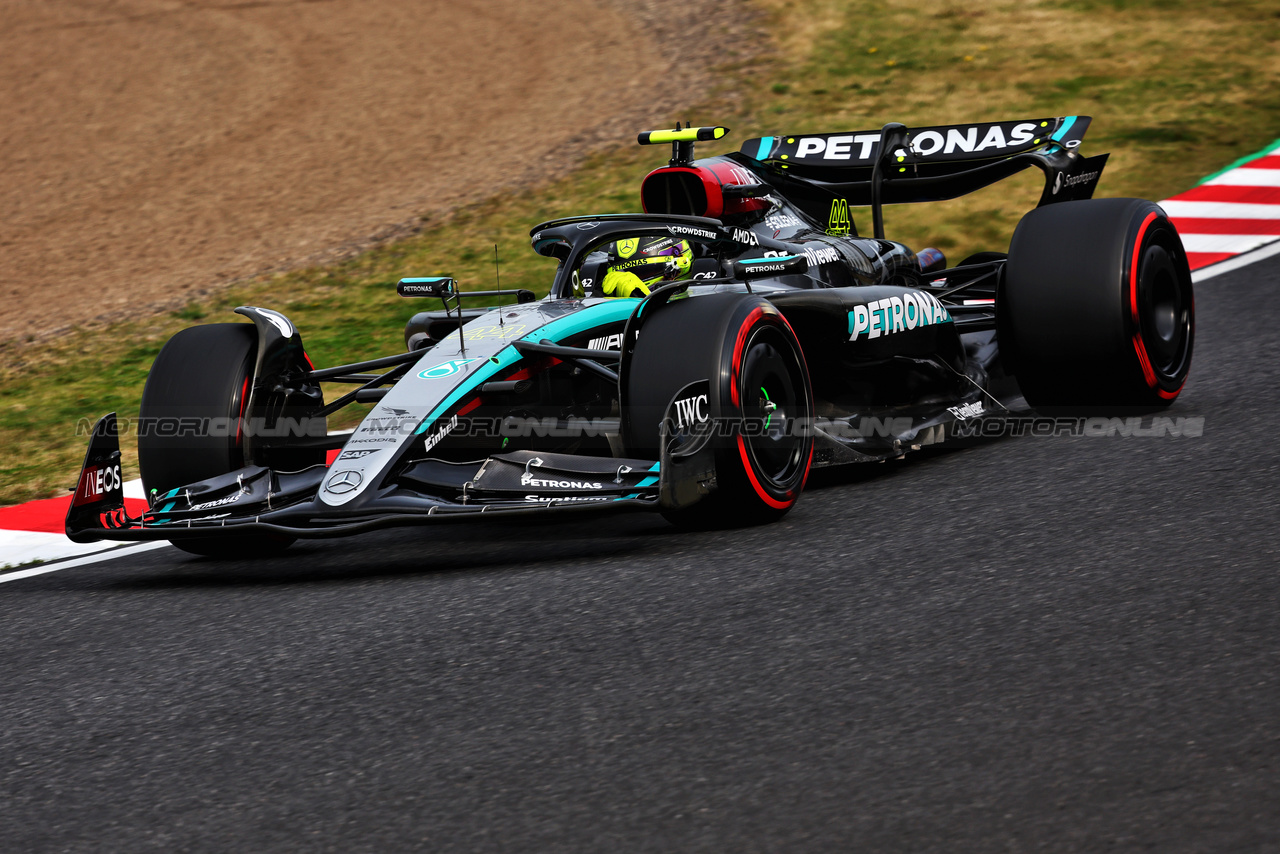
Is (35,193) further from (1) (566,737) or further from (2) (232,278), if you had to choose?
(1) (566,737)

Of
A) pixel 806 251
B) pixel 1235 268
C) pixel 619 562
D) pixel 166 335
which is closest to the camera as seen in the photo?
pixel 619 562

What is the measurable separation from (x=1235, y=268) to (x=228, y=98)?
11.8 metres

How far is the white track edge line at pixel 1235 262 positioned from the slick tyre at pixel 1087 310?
3143mm

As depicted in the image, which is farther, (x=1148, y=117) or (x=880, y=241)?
(x=1148, y=117)

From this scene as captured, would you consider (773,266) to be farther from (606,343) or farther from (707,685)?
(707,685)

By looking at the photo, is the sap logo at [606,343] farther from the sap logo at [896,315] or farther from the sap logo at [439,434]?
the sap logo at [896,315]

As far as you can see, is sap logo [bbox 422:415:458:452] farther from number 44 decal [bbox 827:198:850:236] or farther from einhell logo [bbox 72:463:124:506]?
number 44 decal [bbox 827:198:850:236]

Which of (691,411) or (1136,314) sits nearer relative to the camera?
(691,411)

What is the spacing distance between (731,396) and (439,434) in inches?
36.1

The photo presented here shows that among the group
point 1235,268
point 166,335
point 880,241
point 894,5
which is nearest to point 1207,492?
point 880,241

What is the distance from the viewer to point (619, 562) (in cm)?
439

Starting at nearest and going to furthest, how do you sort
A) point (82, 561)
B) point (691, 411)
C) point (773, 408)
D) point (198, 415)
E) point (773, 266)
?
point (691, 411) < point (773, 408) < point (198, 415) < point (82, 561) < point (773, 266)

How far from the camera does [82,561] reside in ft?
17.9

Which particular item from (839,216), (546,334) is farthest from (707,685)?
(839,216)
